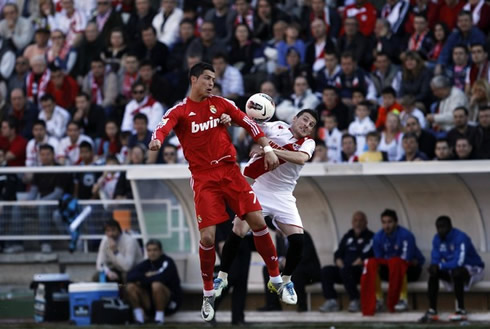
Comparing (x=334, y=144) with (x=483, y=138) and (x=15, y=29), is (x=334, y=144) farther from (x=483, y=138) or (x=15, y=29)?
(x=15, y=29)

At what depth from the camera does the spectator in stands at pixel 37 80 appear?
2039cm

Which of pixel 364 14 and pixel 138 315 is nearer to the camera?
pixel 138 315

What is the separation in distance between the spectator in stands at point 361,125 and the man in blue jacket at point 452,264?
5.88 ft

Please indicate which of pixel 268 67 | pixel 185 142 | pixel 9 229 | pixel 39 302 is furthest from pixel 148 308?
pixel 185 142

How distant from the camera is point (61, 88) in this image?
66.2ft

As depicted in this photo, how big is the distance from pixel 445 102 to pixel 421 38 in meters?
1.65

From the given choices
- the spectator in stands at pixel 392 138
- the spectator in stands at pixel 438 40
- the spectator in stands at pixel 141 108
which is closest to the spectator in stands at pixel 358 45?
the spectator in stands at pixel 438 40

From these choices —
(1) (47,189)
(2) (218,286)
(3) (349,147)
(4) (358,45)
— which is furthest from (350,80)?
(2) (218,286)

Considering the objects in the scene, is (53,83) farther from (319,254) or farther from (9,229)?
(319,254)

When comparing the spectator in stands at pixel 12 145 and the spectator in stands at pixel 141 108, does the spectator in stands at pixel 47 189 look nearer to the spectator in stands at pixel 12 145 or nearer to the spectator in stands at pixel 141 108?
the spectator in stands at pixel 12 145

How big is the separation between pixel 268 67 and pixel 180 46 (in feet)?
5.88

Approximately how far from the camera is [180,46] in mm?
19625

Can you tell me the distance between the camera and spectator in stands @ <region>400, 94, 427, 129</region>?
16.5 meters

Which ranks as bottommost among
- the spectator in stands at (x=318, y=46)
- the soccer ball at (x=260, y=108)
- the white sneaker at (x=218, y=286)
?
the white sneaker at (x=218, y=286)
